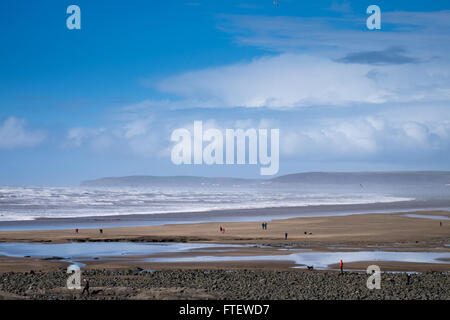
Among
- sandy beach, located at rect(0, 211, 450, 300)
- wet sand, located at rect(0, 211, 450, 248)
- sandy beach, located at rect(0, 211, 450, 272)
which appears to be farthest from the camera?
wet sand, located at rect(0, 211, 450, 248)

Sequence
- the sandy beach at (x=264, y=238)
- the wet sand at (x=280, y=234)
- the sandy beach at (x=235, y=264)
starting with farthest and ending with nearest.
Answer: the wet sand at (x=280, y=234) < the sandy beach at (x=264, y=238) < the sandy beach at (x=235, y=264)

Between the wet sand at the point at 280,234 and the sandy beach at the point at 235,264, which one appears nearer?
the sandy beach at the point at 235,264

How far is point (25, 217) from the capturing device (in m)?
61.5

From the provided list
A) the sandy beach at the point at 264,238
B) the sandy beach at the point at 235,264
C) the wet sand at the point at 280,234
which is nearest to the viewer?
the sandy beach at the point at 235,264

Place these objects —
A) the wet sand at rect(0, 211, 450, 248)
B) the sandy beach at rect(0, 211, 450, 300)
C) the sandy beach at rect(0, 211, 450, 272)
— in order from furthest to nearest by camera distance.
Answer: the wet sand at rect(0, 211, 450, 248) → the sandy beach at rect(0, 211, 450, 272) → the sandy beach at rect(0, 211, 450, 300)

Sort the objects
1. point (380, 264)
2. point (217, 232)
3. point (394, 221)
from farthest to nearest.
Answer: point (394, 221) → point (217, 232) → point (380, 264)

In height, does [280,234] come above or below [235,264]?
above

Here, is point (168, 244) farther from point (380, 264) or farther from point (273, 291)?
point (273, 291)

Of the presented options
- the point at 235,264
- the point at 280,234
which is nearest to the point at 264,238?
the point at 280,234

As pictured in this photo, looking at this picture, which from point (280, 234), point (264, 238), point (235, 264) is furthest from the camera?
point (280, 234)

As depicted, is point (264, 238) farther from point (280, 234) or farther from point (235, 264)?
point (235, 264)

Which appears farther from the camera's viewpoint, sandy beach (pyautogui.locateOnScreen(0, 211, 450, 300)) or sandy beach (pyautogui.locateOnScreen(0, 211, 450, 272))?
sandy beach (pyautogui.locateOnScreen(0, 211, 450, 272))
